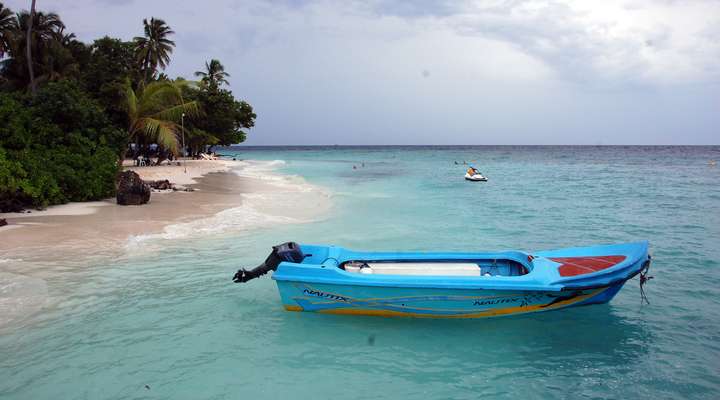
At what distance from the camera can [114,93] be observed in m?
25.4

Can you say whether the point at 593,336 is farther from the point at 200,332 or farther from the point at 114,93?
the point at 114,93

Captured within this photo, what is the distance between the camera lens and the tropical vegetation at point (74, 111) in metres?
14.0

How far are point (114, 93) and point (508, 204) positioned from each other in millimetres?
21527

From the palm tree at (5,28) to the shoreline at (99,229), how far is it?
1871cm

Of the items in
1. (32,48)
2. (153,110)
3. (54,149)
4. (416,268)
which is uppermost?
(32,48)

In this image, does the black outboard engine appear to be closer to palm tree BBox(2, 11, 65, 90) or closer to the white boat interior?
the white boat interior

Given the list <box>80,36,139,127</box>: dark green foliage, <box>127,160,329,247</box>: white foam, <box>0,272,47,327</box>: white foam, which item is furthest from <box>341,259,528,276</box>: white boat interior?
<box>80,36,139,127</box>: dark green foliage

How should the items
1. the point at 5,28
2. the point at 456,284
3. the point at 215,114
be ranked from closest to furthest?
the point at 456,284 < the point at 5,28 < the point at 215,114

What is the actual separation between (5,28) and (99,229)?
2521 centimetres

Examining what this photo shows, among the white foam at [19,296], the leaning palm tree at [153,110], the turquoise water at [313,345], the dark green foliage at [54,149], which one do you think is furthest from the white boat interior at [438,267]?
Result: the leaning palm tree at [153,110]

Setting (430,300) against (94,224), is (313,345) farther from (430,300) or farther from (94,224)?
(94,224)

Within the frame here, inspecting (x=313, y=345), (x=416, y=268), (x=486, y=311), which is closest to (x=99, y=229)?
(x=313, y=345)

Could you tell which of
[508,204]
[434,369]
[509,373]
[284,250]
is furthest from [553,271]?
[508,204]

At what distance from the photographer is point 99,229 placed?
11664mm
